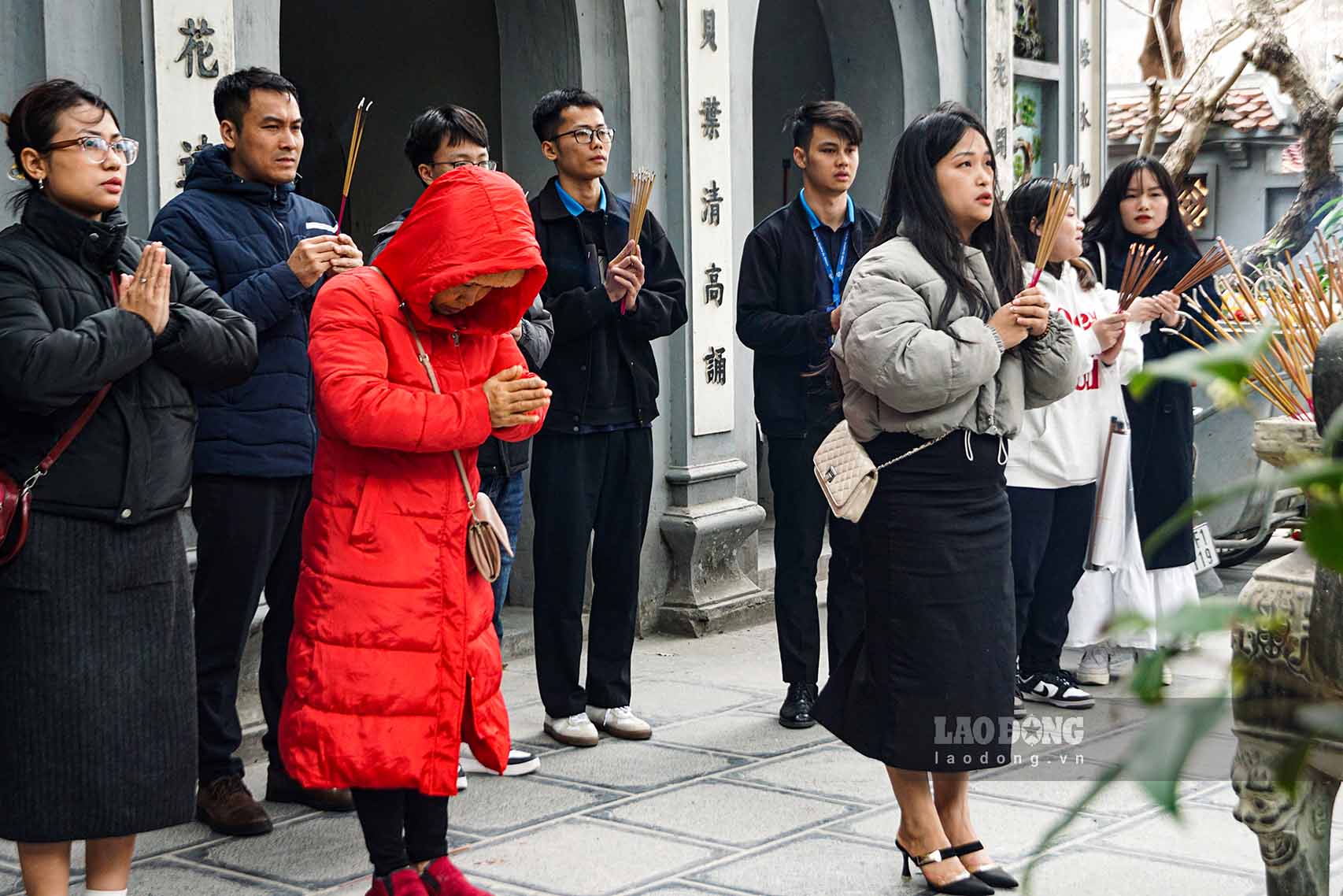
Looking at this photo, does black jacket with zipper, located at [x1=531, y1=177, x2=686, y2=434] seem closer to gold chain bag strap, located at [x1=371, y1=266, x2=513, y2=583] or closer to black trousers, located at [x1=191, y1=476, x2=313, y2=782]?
black trousers, located at [x1=191, y1=476, x2=313, y2=782]

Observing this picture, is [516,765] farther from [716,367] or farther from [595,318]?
[716,367]

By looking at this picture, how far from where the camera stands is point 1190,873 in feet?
12.8

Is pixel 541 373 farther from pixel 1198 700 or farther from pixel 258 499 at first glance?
pixel 1198 700

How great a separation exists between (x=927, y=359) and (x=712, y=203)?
12.1 ft

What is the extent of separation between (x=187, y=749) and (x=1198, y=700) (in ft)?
9.52

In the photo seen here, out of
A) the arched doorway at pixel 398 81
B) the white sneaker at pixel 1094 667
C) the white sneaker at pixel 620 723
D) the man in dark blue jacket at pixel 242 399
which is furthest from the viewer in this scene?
the arched doorway at pixel 398 81

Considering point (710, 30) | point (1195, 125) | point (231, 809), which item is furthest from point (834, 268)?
point (1195, 125)

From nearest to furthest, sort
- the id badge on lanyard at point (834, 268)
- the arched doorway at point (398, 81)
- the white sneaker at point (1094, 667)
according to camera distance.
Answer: the id badge on lanyard at point (834, 268) → the white sneaker at point (1094, 667) → the arched doorway at point (398, 81)

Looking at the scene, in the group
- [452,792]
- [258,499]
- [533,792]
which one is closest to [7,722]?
[452,792]

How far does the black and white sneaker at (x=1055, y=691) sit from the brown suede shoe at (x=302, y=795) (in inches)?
96.6

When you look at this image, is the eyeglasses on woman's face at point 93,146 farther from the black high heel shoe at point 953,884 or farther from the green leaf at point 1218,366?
the green leaf at point 1218,366

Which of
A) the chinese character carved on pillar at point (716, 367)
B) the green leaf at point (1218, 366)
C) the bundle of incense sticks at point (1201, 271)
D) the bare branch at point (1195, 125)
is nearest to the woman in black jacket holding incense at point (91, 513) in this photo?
the green leaf at point (1218, 366)

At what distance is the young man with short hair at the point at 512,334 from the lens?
187 inches

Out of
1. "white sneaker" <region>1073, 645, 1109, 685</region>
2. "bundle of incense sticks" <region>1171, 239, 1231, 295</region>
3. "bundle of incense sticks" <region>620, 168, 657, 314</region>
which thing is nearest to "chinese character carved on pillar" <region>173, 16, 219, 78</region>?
"bundle of incense sticks" <region>620, 168, 657, 314</region>
